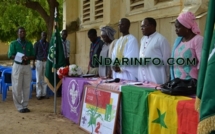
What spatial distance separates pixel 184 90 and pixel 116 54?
2107 millimetres

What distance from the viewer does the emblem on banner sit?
18.2 ft

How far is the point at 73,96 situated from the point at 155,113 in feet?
8.59

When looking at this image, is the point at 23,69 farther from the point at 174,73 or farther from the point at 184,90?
the point at 184,90

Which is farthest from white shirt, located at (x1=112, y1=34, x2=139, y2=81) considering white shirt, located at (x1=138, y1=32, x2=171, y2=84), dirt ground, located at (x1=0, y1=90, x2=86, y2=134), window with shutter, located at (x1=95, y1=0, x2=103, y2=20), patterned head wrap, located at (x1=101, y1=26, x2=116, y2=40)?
window with shutter, located at (x1=95, y1=0, x2=103, y2=20)

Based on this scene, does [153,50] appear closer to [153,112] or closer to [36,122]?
[153,112]

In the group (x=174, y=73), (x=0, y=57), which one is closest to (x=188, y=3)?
(x=174, y=73)

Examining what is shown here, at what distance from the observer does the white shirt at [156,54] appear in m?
4.30

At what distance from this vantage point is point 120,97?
414 centimetres

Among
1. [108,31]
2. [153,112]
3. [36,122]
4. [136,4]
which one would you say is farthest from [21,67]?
[153,112]

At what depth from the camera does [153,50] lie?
435cm

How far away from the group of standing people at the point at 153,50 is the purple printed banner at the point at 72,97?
585mm

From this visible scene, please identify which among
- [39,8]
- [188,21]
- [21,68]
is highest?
[39,8]

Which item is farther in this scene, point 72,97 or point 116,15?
point 116,15

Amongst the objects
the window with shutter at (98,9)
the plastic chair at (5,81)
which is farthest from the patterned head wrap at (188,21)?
the plastic chair at (5,81)
